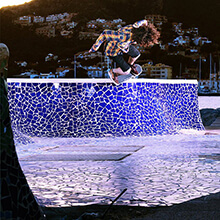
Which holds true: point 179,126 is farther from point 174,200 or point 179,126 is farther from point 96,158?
point 174,200

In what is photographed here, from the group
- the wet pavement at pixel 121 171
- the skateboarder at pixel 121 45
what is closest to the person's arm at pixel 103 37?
the skateboarder at pixel 121 45

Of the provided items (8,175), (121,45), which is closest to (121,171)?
(8,175)

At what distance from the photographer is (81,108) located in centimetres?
1481

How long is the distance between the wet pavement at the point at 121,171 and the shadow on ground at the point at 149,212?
0.19 meters

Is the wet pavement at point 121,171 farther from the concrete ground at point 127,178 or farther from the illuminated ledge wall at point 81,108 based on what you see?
the illuminated ledge wall at point 81,108

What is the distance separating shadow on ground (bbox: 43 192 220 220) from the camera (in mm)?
4766

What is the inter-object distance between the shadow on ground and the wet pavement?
0.64 ft

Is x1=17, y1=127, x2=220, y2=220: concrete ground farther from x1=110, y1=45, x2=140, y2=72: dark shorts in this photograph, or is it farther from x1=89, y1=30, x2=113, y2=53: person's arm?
x1=89, y1=30, x2=113, y2=53: person's arm

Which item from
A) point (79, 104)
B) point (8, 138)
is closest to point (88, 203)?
point (8, 138)

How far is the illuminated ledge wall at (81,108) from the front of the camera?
580 inches

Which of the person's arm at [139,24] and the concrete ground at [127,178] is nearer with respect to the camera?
the concrete ground at [127,178]

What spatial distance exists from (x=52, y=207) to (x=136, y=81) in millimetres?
9980

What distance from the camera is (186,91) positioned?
55.2 feet

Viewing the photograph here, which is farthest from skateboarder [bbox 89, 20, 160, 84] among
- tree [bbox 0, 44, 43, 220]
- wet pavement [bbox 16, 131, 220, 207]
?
tree [bbox 0, 44, 43, 220]
